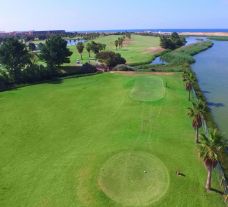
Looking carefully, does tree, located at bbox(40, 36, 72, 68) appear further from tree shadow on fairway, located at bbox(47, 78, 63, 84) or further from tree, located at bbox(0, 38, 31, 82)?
tree, located at bbox(0, 38, 31, 82)

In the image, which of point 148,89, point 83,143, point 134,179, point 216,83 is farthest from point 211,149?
point 216,83

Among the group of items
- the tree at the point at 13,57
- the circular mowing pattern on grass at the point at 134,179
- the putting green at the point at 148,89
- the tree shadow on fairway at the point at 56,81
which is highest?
the tree at the point at 13,57

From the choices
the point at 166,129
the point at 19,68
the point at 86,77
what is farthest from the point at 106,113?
the point at 19,68

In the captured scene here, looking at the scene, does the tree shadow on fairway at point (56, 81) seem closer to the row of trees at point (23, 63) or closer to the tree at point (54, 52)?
the row of trees at point (23, 63)

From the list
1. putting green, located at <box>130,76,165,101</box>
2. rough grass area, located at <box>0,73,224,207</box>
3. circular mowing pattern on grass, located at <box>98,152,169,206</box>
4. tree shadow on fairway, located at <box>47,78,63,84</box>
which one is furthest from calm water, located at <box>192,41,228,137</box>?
tree shadow on fairway, located at <box>47,78,63,84</box>

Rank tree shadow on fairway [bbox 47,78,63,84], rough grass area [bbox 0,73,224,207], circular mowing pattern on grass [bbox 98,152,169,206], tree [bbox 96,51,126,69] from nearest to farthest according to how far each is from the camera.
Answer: circular mowing pattern on grass [bbox 98,152,169,206] → rough grass area [bbox 0,73,224,207] → tree shadow on fairway [bbox 47,78,63,84] → tree [bbox 96,51,126,69]

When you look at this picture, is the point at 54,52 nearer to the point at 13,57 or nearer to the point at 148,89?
the point at 13,57

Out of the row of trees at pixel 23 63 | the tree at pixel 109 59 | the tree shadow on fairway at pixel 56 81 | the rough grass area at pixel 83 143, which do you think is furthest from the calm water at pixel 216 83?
the row of trees at pixel 23 63
